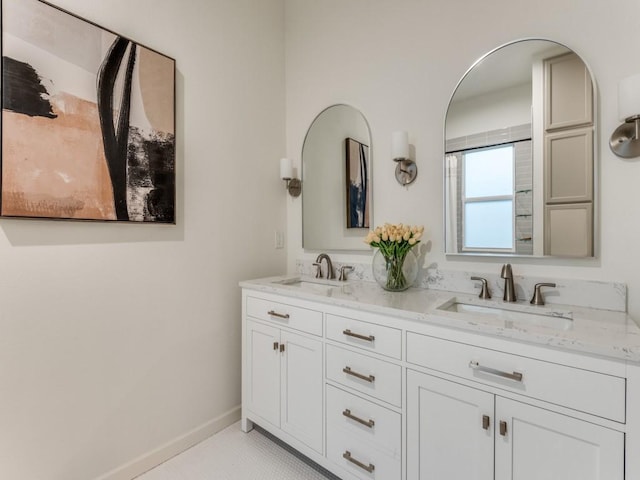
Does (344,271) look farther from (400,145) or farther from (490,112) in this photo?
(490,112)

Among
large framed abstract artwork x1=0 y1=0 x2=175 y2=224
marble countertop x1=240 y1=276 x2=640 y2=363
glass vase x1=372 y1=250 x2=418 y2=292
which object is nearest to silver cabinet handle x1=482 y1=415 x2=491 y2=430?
marble countertop x1=240 y1=276 x2=640 y2=363

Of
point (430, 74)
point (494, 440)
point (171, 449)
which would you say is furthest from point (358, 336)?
point (430, 74)

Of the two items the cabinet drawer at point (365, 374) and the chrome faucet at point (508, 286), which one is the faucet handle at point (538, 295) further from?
the cabinet drawer at point (365, 374)

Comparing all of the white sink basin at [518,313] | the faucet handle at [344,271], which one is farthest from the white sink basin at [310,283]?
the white sink basin at [518,313]

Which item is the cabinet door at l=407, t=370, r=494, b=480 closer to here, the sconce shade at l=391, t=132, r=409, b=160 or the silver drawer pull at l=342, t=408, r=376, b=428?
the silver drawer pull at l=342, t=408, r=376, b=428

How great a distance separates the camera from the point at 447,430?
1.11 metres

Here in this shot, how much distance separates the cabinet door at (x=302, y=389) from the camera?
1.51 metres

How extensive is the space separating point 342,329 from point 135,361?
1071 millimetres

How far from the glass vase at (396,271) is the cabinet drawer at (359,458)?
70 centimetres

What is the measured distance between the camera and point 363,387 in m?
1.34

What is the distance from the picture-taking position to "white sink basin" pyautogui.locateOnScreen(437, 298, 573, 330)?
1.20m

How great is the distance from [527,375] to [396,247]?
0.78 metres

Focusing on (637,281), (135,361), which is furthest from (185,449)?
(637,281)

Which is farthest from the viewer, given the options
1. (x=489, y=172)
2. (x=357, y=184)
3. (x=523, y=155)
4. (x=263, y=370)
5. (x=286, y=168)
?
(x=286, y=168)
